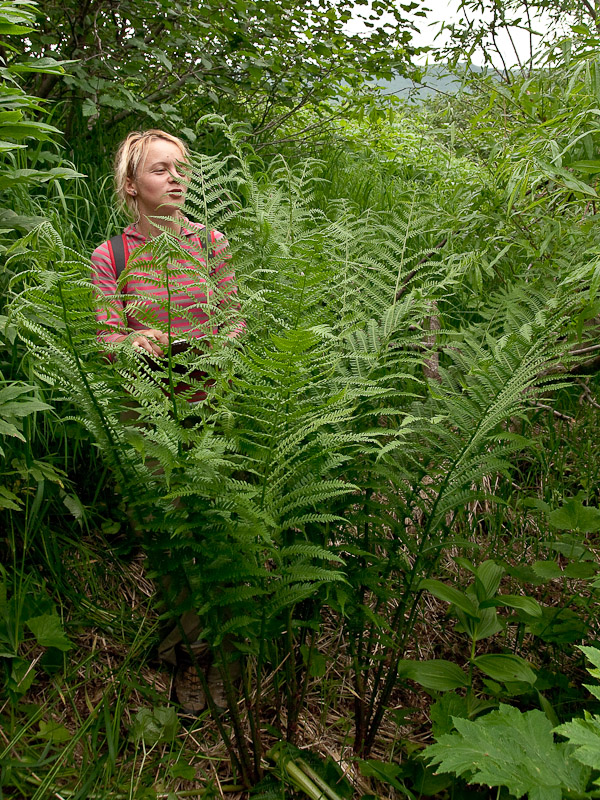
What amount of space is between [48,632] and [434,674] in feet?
2.90

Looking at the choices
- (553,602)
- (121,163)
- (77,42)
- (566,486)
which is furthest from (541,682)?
(77,42)

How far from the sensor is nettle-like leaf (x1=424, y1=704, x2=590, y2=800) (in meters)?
0.85

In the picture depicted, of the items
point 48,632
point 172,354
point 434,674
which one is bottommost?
point 48,632

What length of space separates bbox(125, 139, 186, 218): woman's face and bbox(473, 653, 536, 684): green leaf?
145cm

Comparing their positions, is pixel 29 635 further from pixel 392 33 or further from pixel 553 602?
pixel 392 33

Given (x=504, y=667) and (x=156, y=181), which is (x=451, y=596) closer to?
(x=504, y=667)

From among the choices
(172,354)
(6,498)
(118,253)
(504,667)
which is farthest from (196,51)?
(504,667)

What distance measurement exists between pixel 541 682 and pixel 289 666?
1.96 ft

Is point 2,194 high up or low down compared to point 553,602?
up

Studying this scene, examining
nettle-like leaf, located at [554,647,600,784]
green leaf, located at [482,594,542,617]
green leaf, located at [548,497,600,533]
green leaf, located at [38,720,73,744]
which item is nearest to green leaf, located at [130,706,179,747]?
green leaf, located at [38,720,73,744]

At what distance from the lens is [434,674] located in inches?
49.2

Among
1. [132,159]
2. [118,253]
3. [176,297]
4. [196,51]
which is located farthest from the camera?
[196,51]

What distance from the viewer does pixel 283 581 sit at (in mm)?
1060

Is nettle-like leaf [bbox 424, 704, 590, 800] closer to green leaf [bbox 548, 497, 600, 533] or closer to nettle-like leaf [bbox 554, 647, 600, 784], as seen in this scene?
nettle-like leaf [bbox 554, 647, 600, 784]
